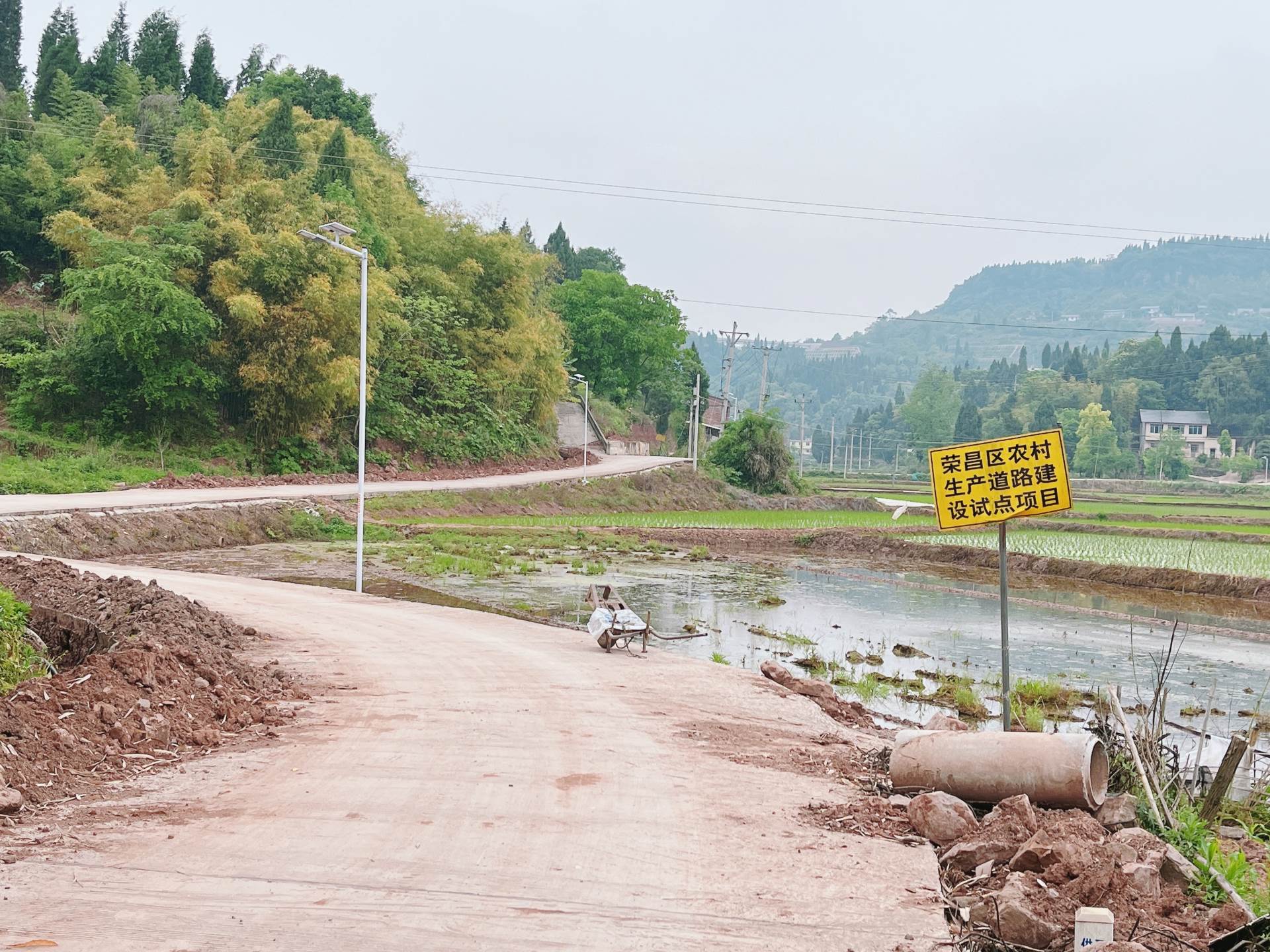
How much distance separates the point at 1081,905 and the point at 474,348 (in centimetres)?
4655

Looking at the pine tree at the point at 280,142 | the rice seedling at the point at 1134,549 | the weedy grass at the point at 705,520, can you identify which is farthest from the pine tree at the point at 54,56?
the rice seedling at the point at 1134,549

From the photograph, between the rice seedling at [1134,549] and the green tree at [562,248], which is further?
the green tree at [562,248]

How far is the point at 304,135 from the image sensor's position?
160ft

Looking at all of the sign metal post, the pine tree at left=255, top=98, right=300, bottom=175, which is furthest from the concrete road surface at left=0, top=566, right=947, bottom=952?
the pine tree at left=255, top=98, right=300, bottom=175

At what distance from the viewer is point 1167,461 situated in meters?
95.2

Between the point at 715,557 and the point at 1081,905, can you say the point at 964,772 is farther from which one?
the point at 715,557

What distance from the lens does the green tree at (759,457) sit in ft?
197

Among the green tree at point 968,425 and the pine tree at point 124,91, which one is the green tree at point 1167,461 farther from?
the pine tree at point 124,91

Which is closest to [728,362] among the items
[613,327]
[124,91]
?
[613,327]

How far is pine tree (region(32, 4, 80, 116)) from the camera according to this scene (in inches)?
2275

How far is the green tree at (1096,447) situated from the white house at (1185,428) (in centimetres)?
832

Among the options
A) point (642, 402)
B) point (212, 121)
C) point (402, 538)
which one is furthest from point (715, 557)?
point (642, 402)

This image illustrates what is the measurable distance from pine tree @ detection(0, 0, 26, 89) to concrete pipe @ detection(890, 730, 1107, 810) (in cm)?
6568

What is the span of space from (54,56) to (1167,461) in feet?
295
